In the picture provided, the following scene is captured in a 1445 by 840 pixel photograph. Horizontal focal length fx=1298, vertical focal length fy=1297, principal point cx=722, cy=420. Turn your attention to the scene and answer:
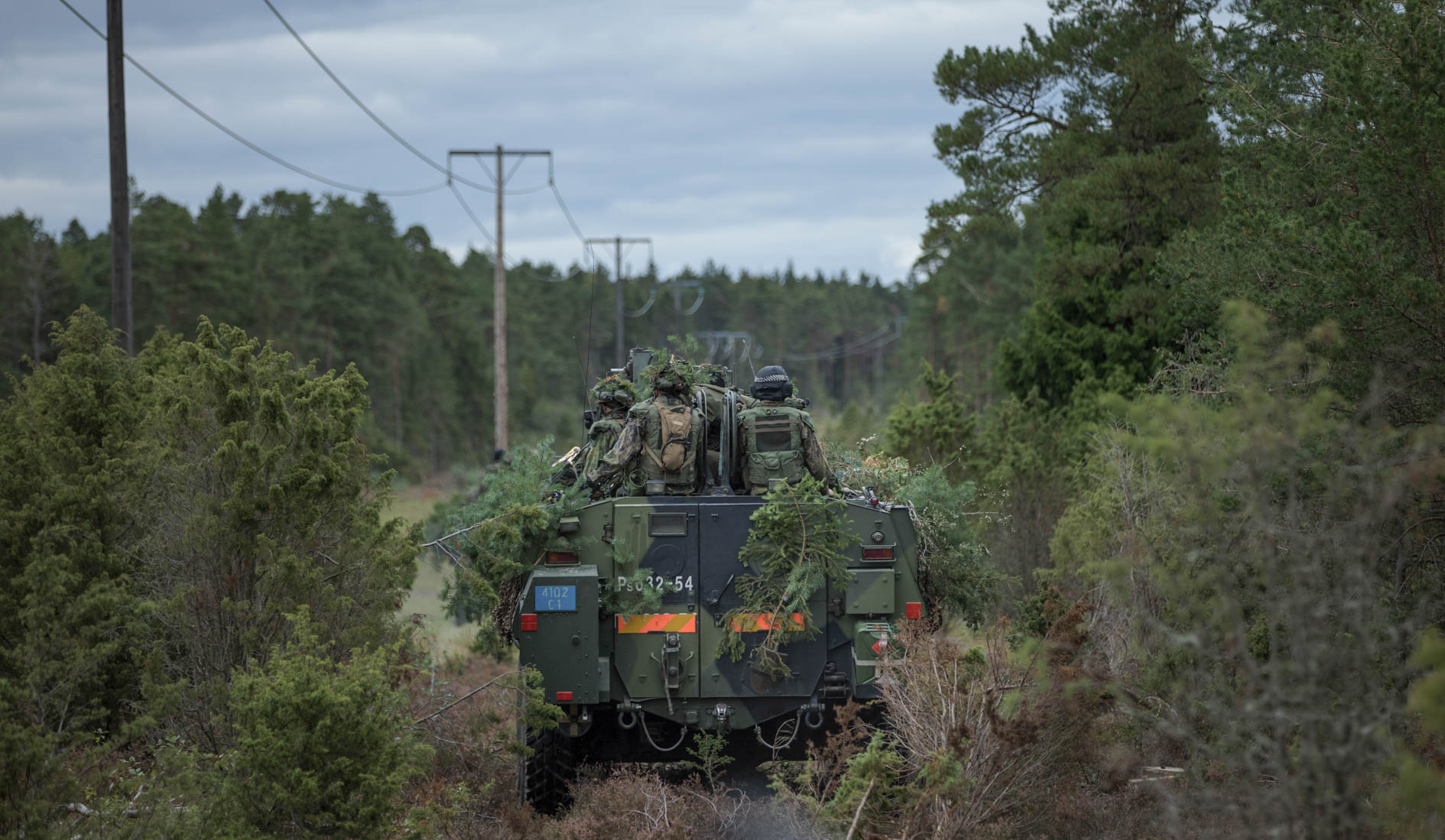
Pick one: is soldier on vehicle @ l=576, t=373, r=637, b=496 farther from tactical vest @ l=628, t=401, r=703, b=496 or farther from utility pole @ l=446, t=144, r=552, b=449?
utility pole @ l=446, t=144, r=552, b=449

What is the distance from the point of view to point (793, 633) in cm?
912

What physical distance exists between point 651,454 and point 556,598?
5.72 ft

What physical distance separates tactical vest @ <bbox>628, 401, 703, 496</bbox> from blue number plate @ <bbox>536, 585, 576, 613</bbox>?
57.7 inches

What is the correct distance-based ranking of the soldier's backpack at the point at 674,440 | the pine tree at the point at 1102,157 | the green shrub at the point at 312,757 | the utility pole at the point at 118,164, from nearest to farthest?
the green shrub at the point at 312,757 → the soldier's backpack at the point at 674,440 → the utility pole at the point at 118,164 → the pine tree at the point at 1102,157

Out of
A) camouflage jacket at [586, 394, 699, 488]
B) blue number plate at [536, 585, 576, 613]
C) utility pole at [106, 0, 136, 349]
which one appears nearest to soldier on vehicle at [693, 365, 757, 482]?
camouflage jacket at [586, 394, 699, 488]

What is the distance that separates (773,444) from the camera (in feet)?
32.9

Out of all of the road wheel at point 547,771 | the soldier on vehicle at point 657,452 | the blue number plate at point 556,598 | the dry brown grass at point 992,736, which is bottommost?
the road wheel at point 547,771

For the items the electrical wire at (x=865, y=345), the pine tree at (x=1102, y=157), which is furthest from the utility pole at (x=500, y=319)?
the electrical wire at (x=865, y=345)

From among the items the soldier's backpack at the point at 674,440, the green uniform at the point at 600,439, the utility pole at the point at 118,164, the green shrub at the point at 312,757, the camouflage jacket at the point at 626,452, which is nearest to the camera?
the green shrub at the point at 312,757

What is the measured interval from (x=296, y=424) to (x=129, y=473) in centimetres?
171

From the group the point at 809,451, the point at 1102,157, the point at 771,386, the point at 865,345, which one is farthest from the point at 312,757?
the point at 865,345

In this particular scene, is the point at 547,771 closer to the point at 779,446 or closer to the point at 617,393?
the point at 779,446

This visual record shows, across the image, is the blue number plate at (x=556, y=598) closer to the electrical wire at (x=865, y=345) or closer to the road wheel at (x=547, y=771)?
the road wheel at (x=547, y=771)

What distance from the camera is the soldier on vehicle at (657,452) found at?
9.92 metres
